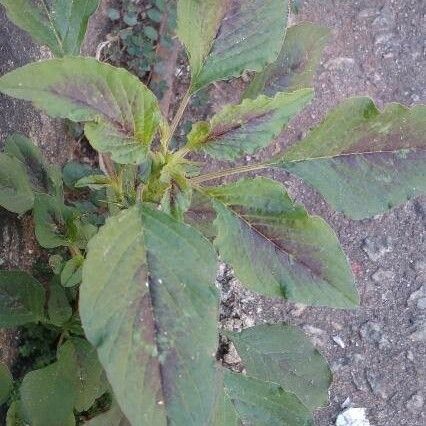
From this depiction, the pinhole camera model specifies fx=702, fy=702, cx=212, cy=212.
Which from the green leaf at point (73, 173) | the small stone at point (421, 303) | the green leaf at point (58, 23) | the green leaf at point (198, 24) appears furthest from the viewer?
the small stone at point (421, 303)

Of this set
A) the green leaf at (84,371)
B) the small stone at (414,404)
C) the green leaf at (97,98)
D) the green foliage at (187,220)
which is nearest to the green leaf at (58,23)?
the green foliage at (187,220)

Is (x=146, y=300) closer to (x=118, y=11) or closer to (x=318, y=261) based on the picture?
(x=318, y=261)

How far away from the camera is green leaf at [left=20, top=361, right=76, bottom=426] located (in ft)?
5.08

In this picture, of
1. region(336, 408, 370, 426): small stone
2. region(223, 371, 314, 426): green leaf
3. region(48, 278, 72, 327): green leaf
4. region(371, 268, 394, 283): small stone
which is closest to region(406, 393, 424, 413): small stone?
region(336, 408, 370, 426): small stone

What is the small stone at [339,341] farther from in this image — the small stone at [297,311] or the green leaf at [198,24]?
the green leaf at [198,24]

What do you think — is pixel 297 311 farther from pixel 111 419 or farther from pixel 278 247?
pixel 278 247

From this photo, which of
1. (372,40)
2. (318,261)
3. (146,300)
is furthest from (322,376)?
(372,40)

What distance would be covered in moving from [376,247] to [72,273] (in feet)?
3.42

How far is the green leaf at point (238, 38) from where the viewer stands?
1.35m

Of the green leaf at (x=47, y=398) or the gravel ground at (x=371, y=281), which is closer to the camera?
the green leaf at (x=47, y=398)

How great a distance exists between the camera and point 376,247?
218 cm

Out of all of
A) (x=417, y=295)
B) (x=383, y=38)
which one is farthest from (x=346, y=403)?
(x=383, y=38)

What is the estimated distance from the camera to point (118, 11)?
229cm

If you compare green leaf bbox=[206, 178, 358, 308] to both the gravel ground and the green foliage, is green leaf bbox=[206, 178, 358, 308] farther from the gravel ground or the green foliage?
the gravel ground
